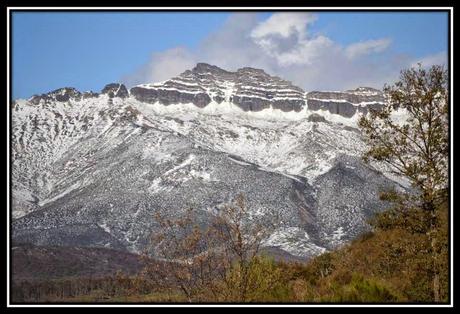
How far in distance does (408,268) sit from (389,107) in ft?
14.6

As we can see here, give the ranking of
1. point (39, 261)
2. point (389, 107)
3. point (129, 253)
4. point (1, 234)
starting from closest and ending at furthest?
1. point (1, 234)
2. point (389, 107)
3. point (39, 261)
4. point (129, 253)

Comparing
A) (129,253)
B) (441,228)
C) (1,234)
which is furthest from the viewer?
(129,253)

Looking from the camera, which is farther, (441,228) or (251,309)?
(441,228)

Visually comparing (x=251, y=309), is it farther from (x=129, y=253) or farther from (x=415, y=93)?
(x=129, y=253)

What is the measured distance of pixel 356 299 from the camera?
488 inches

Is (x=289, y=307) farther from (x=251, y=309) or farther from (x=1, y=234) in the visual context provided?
(x=1, y=234)

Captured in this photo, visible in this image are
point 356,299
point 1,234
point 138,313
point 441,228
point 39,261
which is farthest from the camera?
point 39,261

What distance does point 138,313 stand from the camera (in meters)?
9.97

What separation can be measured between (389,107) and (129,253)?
612 feet

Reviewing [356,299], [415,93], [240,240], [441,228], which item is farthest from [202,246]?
[415,93]
